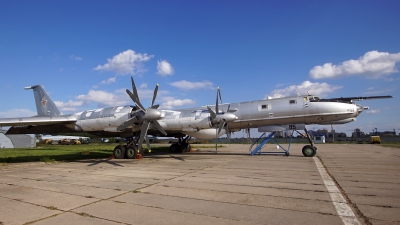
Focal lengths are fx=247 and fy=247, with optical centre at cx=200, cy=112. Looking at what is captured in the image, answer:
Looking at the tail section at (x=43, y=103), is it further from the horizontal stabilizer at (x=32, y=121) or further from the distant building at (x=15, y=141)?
the distant building at (x=15, y=141)

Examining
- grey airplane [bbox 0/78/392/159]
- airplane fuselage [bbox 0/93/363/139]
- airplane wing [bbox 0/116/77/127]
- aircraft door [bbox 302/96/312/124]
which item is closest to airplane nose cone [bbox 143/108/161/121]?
grey airplane [bbox 0/78/392/159]

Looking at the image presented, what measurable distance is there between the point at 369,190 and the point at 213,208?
4.20 metres

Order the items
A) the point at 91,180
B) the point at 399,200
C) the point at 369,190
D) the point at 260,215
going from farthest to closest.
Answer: the point at 91,180 → the point at 369,190 → the point at 399,200 → the point at 260,215

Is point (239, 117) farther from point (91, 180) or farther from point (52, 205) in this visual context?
point (52, 205)

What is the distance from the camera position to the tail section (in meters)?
19.2

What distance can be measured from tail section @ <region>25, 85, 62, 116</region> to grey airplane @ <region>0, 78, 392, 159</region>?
2223 mm

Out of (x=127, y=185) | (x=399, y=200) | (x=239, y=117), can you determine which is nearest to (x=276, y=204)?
(x=399, y=200)

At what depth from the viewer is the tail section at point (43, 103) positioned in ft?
62.8

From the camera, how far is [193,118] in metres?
15.7

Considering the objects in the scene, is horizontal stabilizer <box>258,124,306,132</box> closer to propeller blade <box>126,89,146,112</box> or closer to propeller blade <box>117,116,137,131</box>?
propeller blade <box>126,89,146,112</box>

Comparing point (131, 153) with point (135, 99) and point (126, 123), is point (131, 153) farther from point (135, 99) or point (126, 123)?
point (135, 99)

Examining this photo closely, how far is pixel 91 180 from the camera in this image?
27.5ft

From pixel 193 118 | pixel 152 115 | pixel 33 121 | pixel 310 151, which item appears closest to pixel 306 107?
pixel 310 151

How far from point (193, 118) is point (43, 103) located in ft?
40.6
